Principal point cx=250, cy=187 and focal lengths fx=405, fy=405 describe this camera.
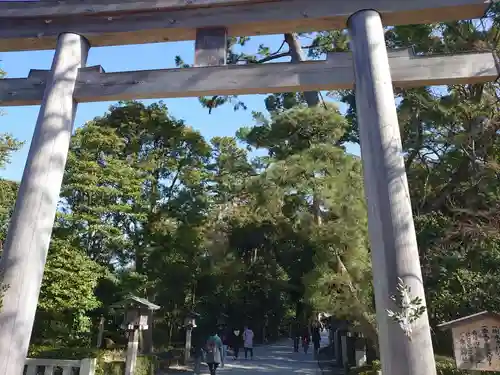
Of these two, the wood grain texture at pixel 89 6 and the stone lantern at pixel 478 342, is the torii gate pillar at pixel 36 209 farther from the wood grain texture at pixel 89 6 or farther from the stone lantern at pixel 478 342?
the stone lantern at pixel 478 342

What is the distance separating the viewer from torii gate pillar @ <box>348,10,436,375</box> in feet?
10.1

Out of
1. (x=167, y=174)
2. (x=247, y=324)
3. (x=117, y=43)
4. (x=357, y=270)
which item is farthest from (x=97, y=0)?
(x=247, y=324)

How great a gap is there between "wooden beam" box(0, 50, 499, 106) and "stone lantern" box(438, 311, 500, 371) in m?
2.65

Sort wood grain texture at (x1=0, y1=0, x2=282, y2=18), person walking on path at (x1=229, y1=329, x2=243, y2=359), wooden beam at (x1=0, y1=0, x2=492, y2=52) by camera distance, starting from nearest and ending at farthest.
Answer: wooden beam at (x1=0, y1=0, x2=492, y2=52), wood grain texture at (x1=0, y1=0, x2=282, y2=18), person walking on path at (x1=229, y1=329, x2=243, y2=359)

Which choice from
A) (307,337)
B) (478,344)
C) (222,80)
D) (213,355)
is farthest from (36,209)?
(307,337)

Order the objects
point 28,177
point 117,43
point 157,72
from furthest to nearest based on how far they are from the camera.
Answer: point 117,43
point 157,72
point 28,177

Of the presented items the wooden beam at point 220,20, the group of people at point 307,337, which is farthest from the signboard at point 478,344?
the group of people at point 307,337

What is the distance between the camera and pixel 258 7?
448cm

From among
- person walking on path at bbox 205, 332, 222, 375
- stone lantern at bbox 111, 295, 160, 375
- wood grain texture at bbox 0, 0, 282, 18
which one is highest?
wood grain texture at bbox 0, 0, 282, 18

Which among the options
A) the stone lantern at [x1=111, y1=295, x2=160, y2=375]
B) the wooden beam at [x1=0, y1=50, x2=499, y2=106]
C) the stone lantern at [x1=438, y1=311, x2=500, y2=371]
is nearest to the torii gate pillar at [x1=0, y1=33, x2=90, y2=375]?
the wooden beam at [x1=0, y1=50, x2=499, y2=106]

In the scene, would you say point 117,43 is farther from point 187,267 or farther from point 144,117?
point 187,267

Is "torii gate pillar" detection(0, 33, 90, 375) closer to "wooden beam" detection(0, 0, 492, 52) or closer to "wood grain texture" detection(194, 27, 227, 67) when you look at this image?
"wooden beam" detection(0, 0, 492, 52)

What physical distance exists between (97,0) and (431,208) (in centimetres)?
1100

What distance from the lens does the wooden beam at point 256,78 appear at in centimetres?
410
